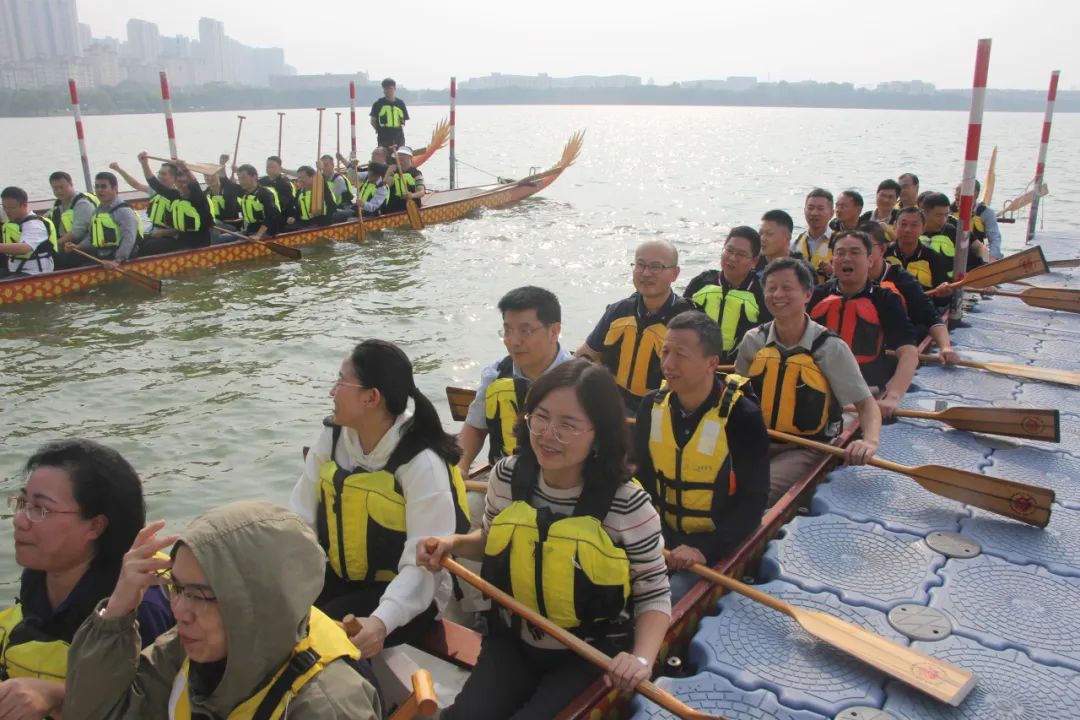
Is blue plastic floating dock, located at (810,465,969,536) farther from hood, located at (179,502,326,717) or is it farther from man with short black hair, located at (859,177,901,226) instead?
man with short black hair, located at (859,177,901,226)

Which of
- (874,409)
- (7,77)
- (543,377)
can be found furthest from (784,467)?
(7,77)

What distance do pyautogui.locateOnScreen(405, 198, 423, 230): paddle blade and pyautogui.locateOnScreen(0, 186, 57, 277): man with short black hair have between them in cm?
631

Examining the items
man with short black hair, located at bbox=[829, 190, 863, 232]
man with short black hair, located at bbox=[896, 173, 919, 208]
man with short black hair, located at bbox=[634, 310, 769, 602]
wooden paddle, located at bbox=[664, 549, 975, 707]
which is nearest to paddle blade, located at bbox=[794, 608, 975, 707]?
wooden paddle, located at bbox=[664, 549, 975, 707]

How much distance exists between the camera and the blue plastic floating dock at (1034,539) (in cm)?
335

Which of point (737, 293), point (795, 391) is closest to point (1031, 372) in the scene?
point (737, 293)

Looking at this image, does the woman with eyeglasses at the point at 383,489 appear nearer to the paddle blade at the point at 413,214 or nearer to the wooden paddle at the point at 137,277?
the wooden paddle at the point at 137,277

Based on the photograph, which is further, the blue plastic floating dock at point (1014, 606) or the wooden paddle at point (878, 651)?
the blue plastic floating dock at point (1014, 606)

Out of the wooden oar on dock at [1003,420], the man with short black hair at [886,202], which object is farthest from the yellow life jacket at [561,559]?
the man with short black hair at [886,202]

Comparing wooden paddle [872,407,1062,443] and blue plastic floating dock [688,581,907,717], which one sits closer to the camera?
blue plastic floating dock [688,581,907,717]

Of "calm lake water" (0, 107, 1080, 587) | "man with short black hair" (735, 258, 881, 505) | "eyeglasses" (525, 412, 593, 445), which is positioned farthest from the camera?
"calm lake water" (0, 107, 1080, 587)

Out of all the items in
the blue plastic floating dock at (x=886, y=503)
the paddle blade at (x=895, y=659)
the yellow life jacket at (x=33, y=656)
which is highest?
the yellow life jacket at (x=33, y=656)

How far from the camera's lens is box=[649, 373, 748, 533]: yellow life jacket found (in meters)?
3.03

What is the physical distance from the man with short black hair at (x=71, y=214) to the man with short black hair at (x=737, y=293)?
7.97 meters

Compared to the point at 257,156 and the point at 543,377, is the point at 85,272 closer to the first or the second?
the point at 543,377
